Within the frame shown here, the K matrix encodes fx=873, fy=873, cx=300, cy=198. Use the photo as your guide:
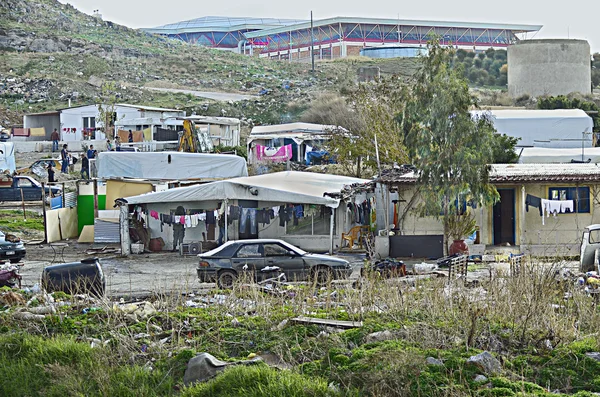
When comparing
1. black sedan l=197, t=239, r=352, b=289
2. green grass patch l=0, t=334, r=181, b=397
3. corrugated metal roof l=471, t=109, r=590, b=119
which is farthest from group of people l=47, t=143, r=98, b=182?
green grass patch l=0, t=334, r=181, b=397

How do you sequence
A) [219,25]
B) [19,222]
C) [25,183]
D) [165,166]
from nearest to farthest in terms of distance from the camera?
[19,222] → [165,166] → [25,183] → [219,25]

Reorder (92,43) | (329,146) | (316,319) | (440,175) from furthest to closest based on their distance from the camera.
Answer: (92,43) < (329,146) < (440,175) < (316,319)

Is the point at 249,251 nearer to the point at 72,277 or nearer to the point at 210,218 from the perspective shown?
the point at 72,277

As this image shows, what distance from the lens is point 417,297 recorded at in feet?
45.2

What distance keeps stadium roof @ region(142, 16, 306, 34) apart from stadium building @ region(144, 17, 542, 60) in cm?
245

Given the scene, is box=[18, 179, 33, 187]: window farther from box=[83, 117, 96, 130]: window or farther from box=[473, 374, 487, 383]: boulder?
box=[473, 374, 487, 383]: boulder

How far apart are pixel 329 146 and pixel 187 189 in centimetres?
1371

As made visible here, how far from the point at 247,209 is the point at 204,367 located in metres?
14.4

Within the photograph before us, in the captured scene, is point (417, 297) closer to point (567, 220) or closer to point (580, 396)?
point (580, 396)

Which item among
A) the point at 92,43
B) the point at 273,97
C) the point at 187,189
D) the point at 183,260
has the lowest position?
the point at 183,260

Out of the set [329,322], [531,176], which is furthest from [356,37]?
[329,322]

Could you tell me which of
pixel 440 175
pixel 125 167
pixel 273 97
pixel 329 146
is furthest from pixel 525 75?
pixel 440 175

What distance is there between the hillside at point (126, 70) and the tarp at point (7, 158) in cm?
1836

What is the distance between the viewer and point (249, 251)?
19.9 m
